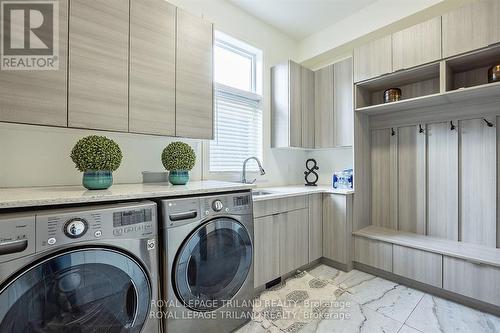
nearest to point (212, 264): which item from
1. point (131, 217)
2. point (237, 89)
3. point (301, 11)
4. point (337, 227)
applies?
point (131, 217)

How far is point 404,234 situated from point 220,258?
6.67ft

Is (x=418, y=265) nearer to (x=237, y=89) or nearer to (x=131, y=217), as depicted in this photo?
(x=131, y=217)

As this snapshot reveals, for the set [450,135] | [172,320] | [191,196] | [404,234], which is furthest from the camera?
[404,234]

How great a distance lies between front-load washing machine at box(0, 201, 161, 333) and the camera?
853 millimetres

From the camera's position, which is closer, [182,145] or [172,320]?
[172,320]

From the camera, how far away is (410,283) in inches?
83.9

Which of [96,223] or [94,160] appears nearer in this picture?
[96,223]

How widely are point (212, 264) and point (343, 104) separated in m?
2.33

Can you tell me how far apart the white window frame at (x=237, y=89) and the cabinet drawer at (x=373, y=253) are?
1408 millimetres

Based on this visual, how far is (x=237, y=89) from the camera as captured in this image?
262cm

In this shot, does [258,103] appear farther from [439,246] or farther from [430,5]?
[439,246]

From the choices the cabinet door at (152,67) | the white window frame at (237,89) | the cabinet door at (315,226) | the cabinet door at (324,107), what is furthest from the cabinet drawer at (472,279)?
the cabinet door at (152,67)

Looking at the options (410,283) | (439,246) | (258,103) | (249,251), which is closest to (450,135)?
(439,246)

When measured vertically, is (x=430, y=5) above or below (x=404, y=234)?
above
